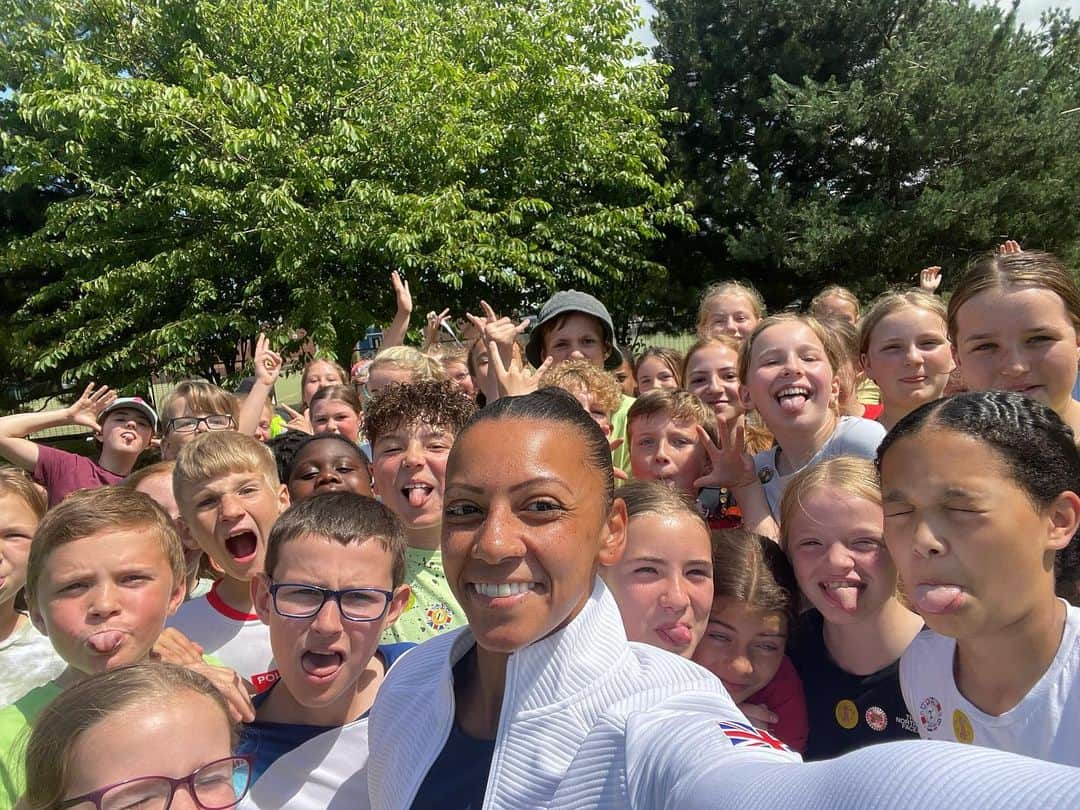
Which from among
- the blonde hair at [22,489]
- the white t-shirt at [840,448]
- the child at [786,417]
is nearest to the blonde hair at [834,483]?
the white t-shirt at [840,448]

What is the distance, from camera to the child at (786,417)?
3.11 metres

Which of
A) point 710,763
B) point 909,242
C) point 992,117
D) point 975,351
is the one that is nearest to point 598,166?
point 909,242

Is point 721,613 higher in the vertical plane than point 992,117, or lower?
lower

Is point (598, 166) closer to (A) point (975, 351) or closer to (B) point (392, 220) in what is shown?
(B) point (392, 220)

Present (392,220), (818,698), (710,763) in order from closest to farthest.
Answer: (710,763)
(818,698)
(392,220)

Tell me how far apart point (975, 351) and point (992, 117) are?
52.5 ft

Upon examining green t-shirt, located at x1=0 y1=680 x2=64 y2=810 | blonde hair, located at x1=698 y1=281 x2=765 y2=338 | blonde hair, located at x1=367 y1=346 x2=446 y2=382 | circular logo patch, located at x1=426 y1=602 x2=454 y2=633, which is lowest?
green t-shirt, located at x1=0 y1=680 x2=64 y2=810

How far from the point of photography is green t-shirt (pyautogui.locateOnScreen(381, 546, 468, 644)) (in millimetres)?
2527

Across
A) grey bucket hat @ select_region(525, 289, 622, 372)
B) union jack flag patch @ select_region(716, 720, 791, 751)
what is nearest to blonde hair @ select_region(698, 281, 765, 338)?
grey bucket hat @ select_region(525, 289, 622, 372)

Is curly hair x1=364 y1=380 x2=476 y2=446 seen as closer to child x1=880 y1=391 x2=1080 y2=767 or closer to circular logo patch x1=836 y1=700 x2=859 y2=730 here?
circular logo patch x1=836 y1=700 x2=859 y2=730

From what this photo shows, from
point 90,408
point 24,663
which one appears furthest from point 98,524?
point 90,408

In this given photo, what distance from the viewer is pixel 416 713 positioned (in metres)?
1.52

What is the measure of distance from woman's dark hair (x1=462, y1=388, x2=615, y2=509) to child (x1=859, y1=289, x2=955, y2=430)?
7.28 ft

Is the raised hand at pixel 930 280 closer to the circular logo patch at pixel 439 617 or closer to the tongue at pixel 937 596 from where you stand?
the circular logo patch at pixel 439 617
